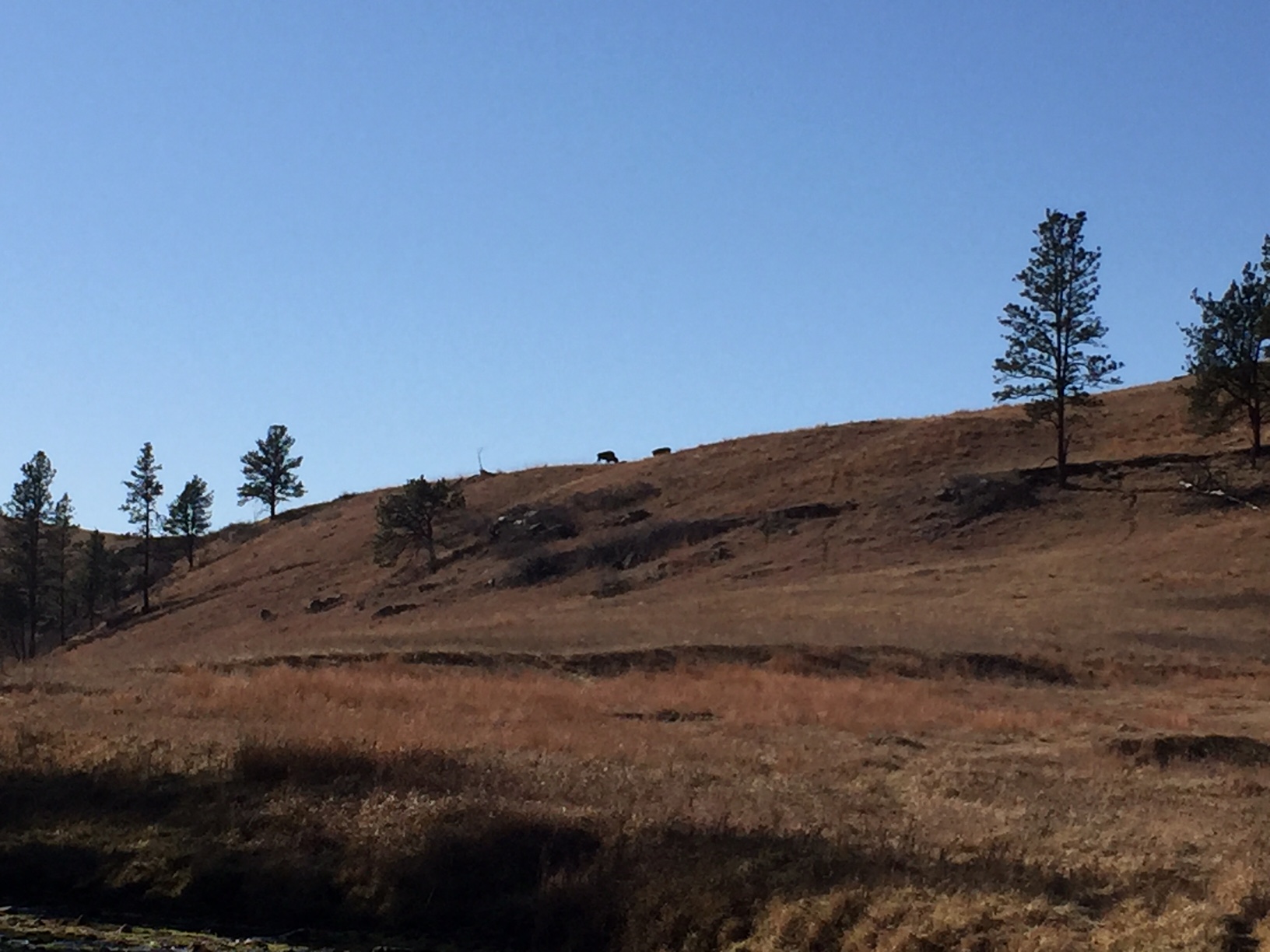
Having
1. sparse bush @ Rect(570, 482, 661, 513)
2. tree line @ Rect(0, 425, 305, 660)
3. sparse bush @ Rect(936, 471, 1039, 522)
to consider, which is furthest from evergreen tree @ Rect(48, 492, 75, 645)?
sparse bush @ Rect(936, 471, 1039, 522)

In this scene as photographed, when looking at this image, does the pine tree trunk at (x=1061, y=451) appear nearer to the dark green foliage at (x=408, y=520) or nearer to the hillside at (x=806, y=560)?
the hillside at (x=806, y=560)

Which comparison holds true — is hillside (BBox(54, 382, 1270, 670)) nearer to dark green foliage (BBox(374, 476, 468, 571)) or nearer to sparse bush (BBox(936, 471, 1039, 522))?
sparse bush (BBox(936, 471, 1039, 522))

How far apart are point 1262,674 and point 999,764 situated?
48.5ft

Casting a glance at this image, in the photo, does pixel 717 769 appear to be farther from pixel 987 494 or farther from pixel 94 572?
pixel 94 572

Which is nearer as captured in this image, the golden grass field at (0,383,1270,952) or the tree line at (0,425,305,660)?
the golden grass field at (0,383,1270,952)

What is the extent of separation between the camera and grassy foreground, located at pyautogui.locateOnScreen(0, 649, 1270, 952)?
11.8 metres

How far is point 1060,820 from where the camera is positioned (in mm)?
14602

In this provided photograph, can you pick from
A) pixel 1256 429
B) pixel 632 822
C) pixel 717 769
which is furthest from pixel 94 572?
pixel 632 822

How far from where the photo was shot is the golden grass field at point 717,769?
12203 mm

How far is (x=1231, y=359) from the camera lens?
185 ft

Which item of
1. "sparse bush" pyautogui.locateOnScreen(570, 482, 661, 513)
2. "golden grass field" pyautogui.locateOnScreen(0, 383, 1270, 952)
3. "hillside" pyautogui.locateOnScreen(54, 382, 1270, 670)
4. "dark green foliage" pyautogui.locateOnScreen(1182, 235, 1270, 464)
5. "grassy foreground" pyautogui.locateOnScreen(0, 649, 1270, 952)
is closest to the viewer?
"grassy foreground" pyautogui.locateOnScreen(0, 649, 1270, 952)

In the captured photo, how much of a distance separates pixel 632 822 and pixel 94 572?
7038 cm

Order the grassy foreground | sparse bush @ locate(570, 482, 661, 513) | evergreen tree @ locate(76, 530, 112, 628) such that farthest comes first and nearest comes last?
evergreen tree @ locate(76, 530, 112, 628) → sparse bush @ locate(570, 482, 661, 513) → the grassy foreground

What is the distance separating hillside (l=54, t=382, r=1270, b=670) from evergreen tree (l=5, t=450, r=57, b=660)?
5.80 meters
